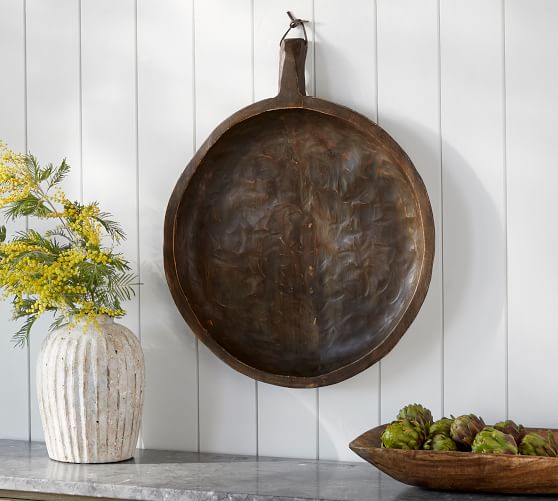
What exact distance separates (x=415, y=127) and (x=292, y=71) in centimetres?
28

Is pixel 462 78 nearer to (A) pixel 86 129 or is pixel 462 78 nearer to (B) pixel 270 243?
(B) pixel 270 243

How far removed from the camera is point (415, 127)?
1810mm

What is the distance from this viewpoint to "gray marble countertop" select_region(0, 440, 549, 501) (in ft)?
5.04

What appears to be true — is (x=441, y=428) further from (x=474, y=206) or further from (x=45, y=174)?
(x=45, y=174)

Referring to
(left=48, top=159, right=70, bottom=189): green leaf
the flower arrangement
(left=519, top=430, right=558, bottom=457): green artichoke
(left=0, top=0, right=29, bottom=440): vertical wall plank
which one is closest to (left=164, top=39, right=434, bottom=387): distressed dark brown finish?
the flower arrangement

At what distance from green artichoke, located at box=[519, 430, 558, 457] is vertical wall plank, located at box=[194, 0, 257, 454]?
636 millimetres

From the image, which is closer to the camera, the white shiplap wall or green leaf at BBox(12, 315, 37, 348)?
the white shiplap wall

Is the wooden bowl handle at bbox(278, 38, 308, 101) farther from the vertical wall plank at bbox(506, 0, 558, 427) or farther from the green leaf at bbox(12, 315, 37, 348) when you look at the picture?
the green leaf at bbox(12, 315, 37, 348)

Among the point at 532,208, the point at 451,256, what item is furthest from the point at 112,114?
the point at 532,208

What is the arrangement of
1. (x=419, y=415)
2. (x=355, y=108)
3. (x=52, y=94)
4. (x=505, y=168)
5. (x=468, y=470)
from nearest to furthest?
(x=468, y=470)
(x=419, y=415)
(x=505, y=168)
(x=355, y=108)
(x=52, y=94)

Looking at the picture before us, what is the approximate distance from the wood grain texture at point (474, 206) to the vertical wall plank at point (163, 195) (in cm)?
58

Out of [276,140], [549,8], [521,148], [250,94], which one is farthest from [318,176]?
[549,8]

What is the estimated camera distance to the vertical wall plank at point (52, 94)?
6.77 feet

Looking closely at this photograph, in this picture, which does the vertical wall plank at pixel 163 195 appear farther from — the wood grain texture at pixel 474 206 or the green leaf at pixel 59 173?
the wood grain texture at pixel 474 206
